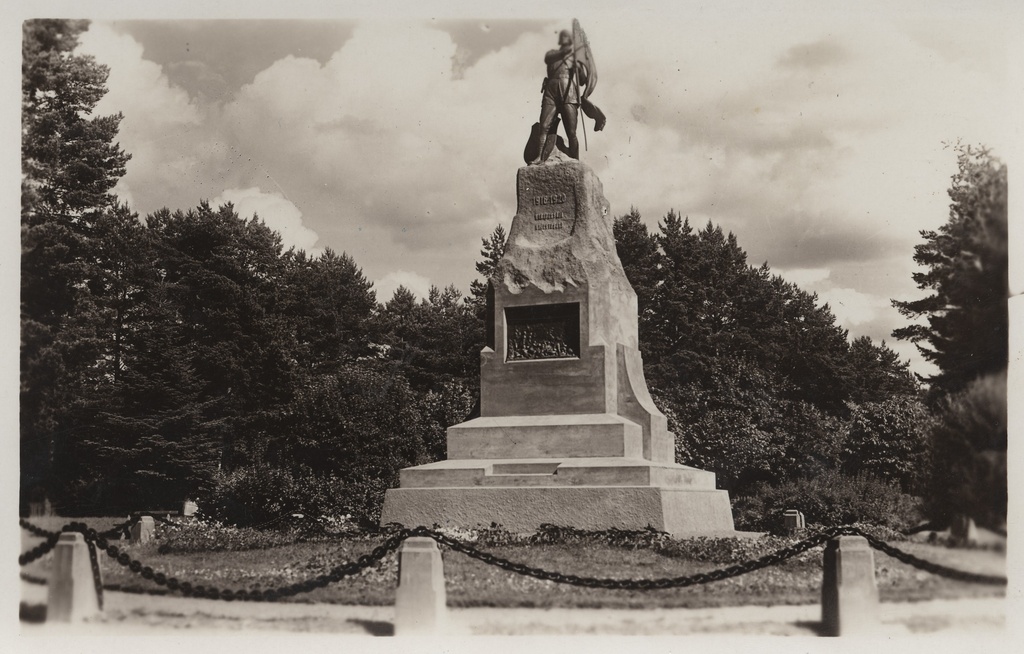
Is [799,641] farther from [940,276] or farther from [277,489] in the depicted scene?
[277,489]

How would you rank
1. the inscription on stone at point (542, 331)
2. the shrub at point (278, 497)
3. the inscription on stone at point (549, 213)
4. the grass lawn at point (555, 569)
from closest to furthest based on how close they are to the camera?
the grass lawn at point (555, 569)
the inscription on stone at point (542, 331)
the inscription on stone at point (549, 213)
the shrub at point (278, 497)

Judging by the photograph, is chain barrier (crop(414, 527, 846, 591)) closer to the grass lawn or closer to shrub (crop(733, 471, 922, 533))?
the grass lawn

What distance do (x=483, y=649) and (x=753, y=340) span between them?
40.3 meters

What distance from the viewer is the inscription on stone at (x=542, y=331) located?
724 inches

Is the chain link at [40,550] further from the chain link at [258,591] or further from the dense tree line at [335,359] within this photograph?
the dense tree line at [335,359]

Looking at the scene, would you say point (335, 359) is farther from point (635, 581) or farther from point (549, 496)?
point (635, 581)

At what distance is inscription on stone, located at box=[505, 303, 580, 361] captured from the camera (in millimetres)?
18391

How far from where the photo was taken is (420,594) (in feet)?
32.5

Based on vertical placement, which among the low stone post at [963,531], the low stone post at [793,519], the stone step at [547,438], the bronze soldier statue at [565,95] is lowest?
the low stone post at [793,519]

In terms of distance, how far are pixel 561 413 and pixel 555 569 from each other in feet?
18.0

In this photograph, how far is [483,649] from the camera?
31.6 ft

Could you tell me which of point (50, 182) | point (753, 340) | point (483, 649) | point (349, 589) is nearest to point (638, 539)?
point (349, 589)

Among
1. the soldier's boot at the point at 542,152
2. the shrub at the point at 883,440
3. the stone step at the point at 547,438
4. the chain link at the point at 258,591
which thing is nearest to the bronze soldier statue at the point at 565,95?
the soldier's boot at the point at 542,152

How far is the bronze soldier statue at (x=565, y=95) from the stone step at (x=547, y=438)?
15.8 feet
